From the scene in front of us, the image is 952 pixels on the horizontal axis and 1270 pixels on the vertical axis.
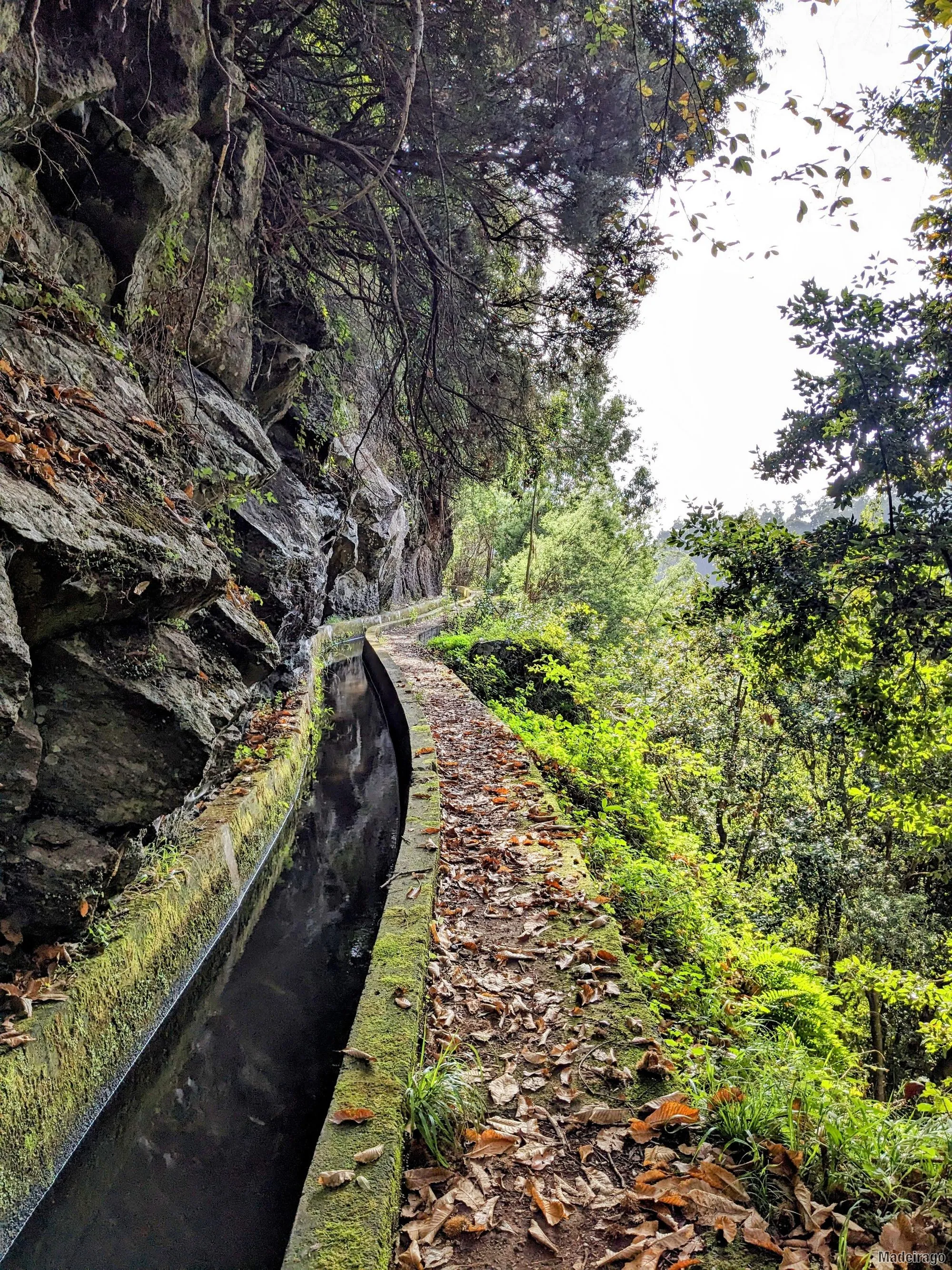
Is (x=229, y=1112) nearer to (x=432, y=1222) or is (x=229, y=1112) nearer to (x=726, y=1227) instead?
(x=432, y=1222)

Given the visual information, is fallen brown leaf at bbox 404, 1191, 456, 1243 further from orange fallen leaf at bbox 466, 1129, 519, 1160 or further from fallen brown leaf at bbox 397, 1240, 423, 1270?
orange fallen leaf at bbox 466, 1129, 519, 1160

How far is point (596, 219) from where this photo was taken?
652cm

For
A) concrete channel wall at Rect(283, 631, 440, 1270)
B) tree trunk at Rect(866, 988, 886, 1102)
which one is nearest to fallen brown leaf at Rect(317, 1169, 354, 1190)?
concrete channel wall at Rect(283, 631, 440, 1270)

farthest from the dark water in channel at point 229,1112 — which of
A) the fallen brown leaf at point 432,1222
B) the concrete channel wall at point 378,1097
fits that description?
the fallen brown leaf at point 432,1222

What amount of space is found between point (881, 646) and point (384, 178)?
223 inches

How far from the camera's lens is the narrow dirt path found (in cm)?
204

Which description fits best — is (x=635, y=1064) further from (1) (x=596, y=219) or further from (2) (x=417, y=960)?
(1) (x=596, y=219)

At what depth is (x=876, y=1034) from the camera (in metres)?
9.89

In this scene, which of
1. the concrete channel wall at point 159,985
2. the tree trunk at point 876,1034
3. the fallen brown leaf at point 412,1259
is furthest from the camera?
the tree trunk at point 876,1034

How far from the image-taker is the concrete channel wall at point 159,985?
277 cm

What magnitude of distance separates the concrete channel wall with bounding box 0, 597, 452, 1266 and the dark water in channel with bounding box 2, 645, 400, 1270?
0.17 m

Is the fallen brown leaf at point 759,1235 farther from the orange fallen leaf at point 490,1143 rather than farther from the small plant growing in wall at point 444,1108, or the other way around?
the small plant growing in wall at point 444,1108

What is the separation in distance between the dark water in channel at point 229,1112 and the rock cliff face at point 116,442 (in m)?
1.29

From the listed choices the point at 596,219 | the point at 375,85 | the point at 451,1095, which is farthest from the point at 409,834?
the point at 375,85
